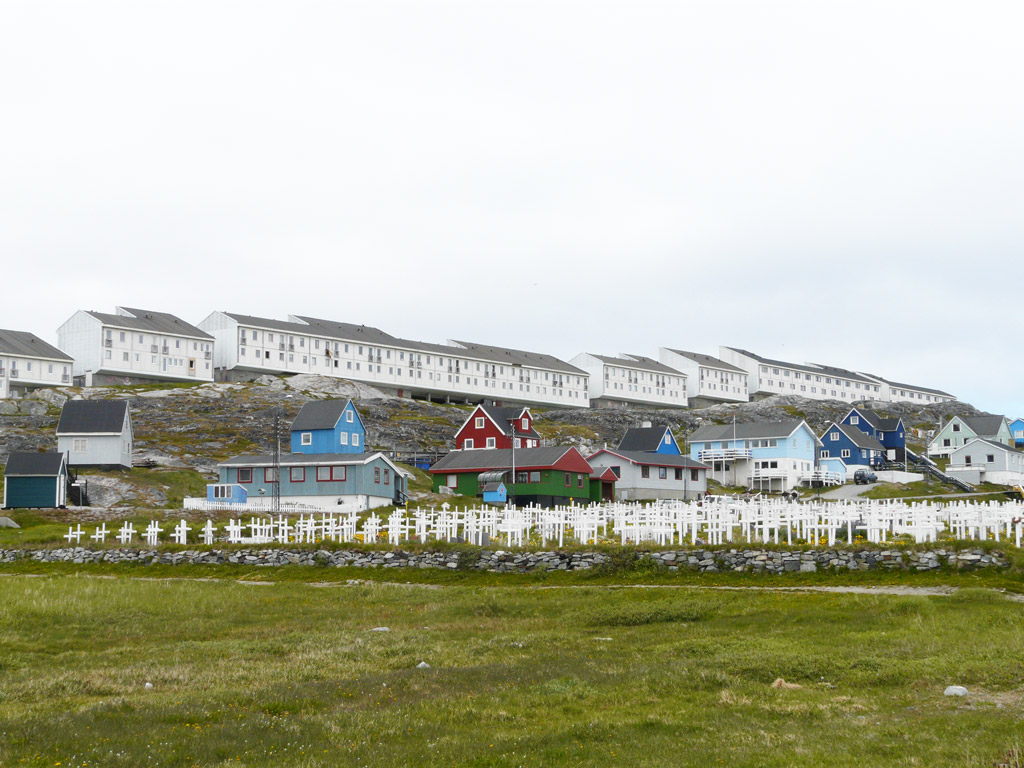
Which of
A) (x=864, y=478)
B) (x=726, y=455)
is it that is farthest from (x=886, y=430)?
(x=726, y=455)

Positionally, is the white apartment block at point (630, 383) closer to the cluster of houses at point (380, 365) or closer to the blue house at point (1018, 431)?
the cluster of houses at point (380, 365)

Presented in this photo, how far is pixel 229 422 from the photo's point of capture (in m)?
114

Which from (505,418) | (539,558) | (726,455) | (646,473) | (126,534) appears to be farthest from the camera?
(726,455)

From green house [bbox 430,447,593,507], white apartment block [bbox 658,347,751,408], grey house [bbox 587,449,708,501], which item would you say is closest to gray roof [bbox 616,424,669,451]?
grey house [bbox 587,449,708,501]

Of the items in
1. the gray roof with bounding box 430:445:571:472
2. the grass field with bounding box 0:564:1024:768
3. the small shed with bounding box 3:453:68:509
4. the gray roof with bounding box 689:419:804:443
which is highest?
the gray roof with bounding box 689:419:804:443

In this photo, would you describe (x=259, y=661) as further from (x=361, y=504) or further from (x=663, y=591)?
(x=361, y=504)

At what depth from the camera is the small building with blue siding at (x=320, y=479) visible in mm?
73625

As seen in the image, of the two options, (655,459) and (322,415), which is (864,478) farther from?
(322,415)

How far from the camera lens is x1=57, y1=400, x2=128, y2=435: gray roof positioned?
8681cm

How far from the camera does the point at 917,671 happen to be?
54.9 ft

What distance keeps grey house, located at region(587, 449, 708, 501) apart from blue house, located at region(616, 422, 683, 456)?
1073 centimetres

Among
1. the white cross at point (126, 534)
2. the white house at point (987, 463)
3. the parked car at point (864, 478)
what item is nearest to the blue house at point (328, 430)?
the white cross at point (126, 534)

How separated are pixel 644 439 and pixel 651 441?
874mm

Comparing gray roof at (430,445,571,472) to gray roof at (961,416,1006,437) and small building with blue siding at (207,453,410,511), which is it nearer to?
small building with blue siding at (207,453,410,511)
